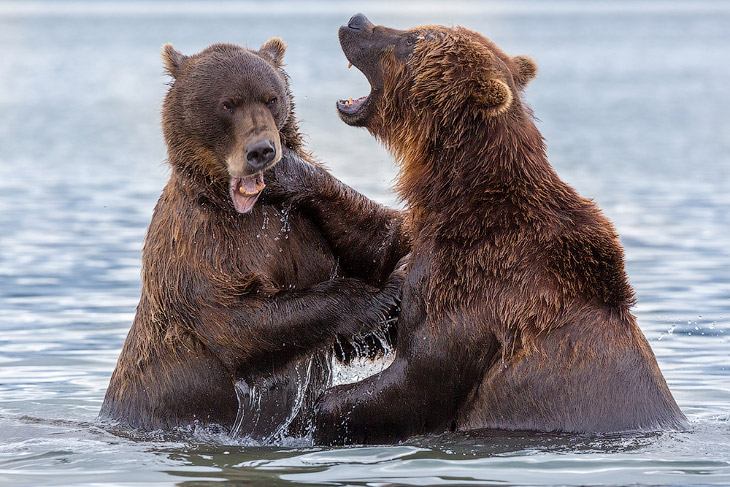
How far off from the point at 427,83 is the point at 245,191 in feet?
4.11

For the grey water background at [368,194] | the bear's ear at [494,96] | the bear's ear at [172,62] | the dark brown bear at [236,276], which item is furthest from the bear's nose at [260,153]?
the grey water background at [368,194]

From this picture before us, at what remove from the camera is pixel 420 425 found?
7.11 meters

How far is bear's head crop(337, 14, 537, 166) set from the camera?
699 centimetres

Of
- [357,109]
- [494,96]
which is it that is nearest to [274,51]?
[357,109]

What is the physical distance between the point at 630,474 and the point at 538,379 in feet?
2.39

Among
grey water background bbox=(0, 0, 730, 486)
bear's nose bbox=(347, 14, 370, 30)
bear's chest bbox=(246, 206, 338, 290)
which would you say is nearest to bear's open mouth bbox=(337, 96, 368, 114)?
bear's nose bbox=(347, 14, 370, 30)

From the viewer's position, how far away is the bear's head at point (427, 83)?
275 inches

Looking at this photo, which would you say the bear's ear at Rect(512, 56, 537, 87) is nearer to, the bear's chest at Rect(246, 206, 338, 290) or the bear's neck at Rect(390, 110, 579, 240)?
the bear's neck at Rect(390, 110, 579, 240)

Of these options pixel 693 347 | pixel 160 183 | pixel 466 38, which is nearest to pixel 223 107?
pixel 466 38

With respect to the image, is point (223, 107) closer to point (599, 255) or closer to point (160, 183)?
point (599, 255)

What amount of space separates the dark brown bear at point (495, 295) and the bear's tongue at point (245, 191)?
0.94 meters

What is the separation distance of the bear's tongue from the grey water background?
4.75 feet

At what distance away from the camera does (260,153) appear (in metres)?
7.05

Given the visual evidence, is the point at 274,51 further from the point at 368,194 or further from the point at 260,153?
the point at 368,194
